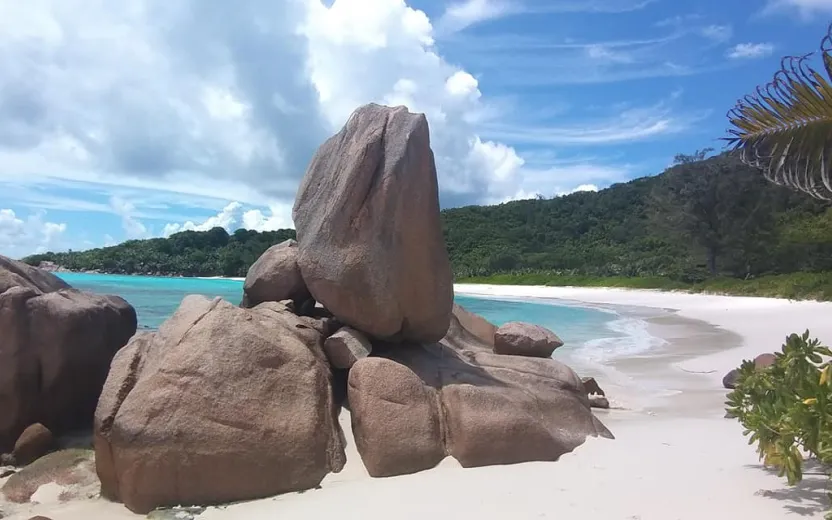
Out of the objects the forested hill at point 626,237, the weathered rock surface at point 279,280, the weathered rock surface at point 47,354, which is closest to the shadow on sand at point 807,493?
the weathered rock surface at point 279,280

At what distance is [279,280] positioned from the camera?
8977 millimetres

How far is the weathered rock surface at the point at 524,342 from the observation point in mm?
9469

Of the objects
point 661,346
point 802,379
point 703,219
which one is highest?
point 703,219

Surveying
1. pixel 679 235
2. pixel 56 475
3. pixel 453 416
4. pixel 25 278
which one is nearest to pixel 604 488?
pixel 453 416

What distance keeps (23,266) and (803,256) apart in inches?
1610

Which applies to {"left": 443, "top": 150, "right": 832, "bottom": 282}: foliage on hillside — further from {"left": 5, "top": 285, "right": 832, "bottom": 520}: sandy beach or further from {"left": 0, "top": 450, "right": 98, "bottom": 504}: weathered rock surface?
→ {"left": 0, "top": 450, "right": 98, "bottom": 504}: weathered rock surface

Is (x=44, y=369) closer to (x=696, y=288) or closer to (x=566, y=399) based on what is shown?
(x=566, y=399)

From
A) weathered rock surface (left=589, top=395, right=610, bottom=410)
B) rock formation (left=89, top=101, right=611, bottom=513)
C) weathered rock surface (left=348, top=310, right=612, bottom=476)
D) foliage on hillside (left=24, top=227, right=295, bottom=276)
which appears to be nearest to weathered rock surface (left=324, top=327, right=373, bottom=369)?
rock formation (left=89, top=101, right=611, bottom=513)

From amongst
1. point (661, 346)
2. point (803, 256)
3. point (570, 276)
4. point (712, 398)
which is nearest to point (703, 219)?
point (803, 256)

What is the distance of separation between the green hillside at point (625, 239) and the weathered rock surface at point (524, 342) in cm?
2417

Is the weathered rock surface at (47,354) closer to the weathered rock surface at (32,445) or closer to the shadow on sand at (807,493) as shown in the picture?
the weathered rock surface at (32,445)

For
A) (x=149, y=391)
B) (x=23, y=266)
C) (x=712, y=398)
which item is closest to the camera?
(x=149, y=391)

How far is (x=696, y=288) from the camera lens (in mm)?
39969

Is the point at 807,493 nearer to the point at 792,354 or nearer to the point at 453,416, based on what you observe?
the point at 792,354
